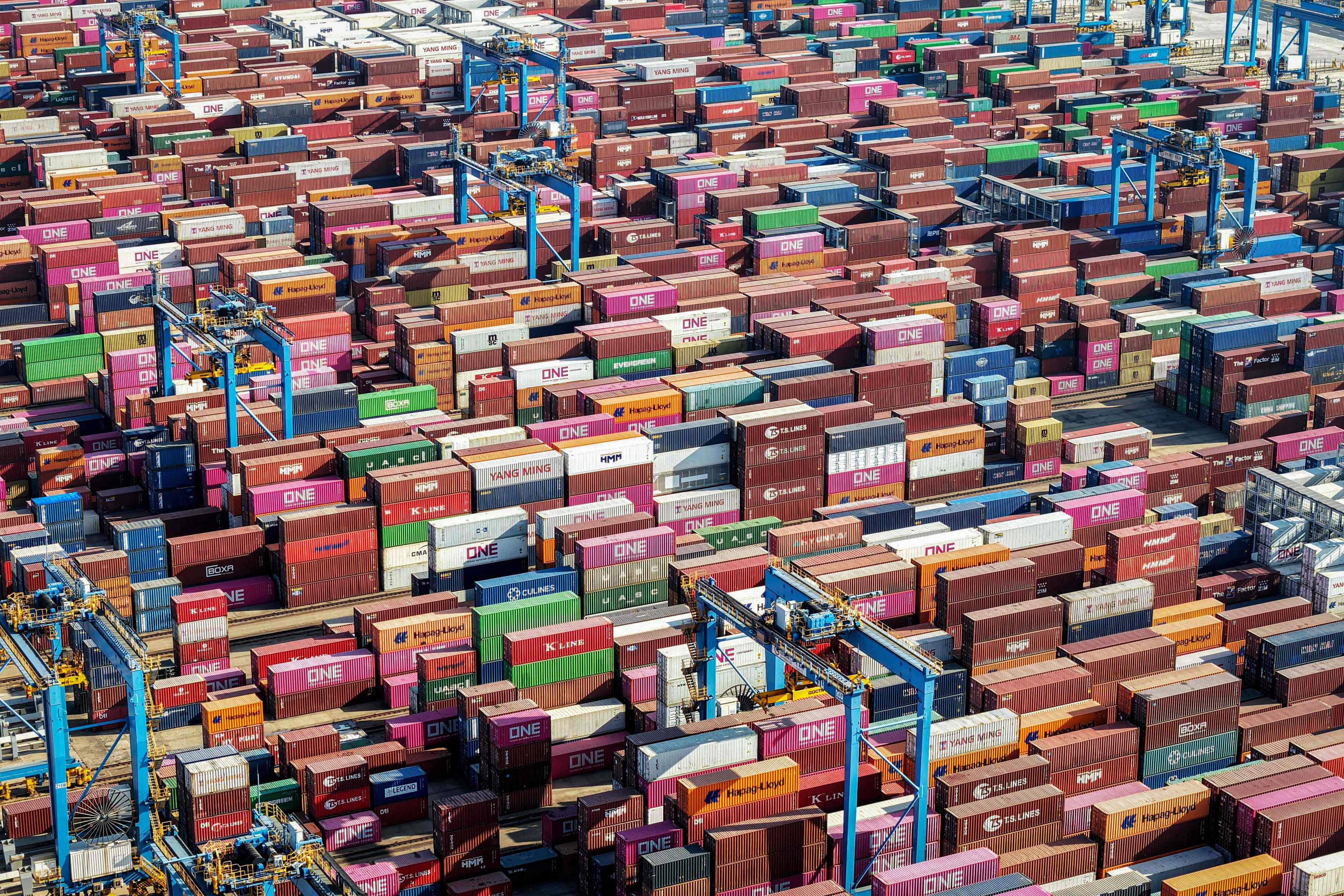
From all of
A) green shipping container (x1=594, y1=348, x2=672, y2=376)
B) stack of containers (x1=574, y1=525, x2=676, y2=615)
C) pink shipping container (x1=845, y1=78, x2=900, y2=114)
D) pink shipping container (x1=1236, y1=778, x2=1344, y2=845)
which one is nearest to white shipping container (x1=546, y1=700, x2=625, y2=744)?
stack of containers (x1=574, y1=525, x2=676, y2=615)

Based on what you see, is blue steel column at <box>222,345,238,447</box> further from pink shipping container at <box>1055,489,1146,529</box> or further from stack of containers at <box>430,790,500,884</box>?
pink shipping container at <box>1055,489,1146,529</box>

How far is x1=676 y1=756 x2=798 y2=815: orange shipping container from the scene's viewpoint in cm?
6575

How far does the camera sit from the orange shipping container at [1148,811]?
6850cm

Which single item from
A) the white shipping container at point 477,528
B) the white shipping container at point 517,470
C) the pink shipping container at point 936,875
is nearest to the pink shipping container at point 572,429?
the white shipping container at point 517,470

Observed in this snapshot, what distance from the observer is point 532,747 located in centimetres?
7281

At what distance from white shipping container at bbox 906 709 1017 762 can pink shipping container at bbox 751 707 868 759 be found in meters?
2.46

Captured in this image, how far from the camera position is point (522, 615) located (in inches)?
3135

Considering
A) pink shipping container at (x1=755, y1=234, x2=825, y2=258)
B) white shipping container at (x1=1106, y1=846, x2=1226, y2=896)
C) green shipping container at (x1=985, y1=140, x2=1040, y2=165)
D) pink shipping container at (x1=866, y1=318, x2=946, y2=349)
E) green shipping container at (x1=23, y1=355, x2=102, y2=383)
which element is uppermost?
green shipping container at (x1=985, y1=140, x2=1040, y2=165)

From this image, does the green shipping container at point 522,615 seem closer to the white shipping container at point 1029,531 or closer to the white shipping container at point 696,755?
the white shipping container at point 696,755

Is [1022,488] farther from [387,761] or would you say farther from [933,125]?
[933,125]

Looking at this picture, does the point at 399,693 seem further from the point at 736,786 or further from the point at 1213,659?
the point at 1213,659

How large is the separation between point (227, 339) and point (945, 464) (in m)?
33.6

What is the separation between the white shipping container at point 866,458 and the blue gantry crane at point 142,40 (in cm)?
7349

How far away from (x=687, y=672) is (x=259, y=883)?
63.2 feet
